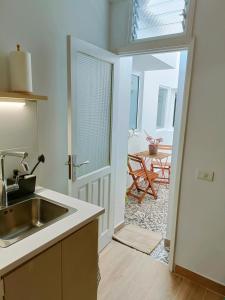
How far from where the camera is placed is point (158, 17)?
1896 mm

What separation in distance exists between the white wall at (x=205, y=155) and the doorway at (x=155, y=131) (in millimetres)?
237

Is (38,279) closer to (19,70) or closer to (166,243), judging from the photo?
(19,70)

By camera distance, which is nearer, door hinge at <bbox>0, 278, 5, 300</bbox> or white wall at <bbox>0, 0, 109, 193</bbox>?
door hinge at <bbox>0, 278, 5, 300</bbox>

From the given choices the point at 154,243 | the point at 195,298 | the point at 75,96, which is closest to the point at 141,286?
the point at 195,298

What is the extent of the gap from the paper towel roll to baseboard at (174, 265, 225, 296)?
203 cm

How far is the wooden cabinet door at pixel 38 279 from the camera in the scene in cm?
87

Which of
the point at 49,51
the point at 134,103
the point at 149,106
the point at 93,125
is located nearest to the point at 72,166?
the point at 93,125

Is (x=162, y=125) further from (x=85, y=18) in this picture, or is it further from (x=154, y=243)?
Answer: (x=85, y=18)

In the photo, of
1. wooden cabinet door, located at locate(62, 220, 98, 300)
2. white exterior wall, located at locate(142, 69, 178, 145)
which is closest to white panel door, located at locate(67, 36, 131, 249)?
wooden cabinet door, located at locate(62, 220, 98, 300)

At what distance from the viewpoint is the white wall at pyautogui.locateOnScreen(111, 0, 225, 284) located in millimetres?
1629

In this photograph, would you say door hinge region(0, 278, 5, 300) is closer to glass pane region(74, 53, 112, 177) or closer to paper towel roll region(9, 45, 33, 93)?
paper towel roll region(9, 45, 33, 93)

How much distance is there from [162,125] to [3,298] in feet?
17.3

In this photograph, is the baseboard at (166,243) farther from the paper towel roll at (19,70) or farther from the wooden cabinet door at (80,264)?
the paper towel roll at (19,70)

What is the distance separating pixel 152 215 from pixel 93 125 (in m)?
1.82
